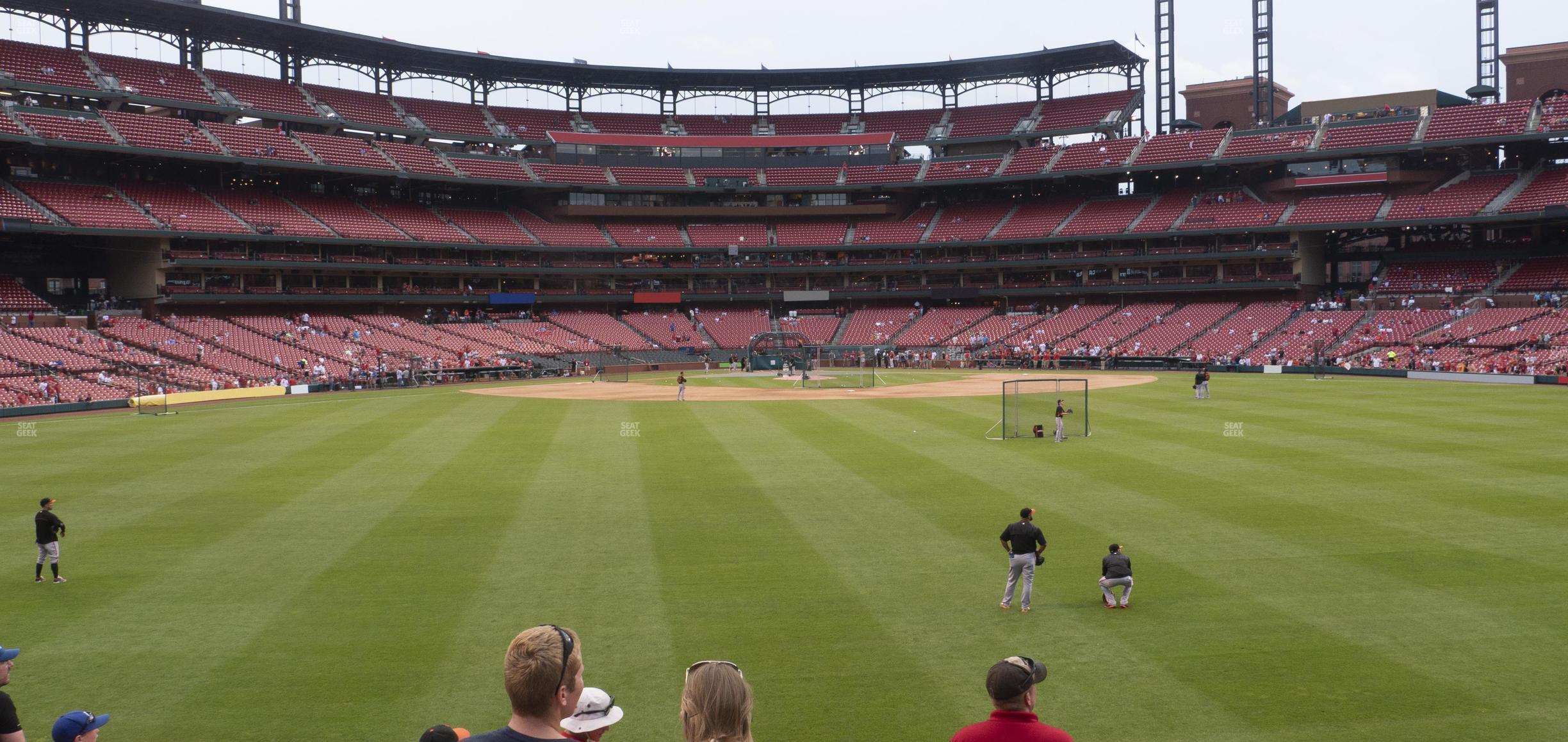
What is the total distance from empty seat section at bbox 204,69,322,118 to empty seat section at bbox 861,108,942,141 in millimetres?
51532

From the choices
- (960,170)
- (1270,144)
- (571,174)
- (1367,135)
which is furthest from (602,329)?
(1367,135)

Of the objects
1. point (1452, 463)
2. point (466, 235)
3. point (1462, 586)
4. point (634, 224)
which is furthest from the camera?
point (634, 224)

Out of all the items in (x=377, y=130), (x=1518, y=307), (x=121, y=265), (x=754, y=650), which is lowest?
(x=754, y=650)

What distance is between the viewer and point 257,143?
7362 cm

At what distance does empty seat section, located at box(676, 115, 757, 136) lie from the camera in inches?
3962

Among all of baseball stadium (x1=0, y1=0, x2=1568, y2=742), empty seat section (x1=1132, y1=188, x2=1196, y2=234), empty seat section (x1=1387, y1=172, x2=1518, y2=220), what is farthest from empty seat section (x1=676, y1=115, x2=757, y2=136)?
empty seat section (x1=1387, y1=172, x2=1518, y2=220)

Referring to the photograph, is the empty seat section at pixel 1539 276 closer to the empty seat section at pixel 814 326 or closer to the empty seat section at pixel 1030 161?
the empty seat section at pixel 1030 161

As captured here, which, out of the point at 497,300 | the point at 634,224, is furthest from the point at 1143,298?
the point at 497,300

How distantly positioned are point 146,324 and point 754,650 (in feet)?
210

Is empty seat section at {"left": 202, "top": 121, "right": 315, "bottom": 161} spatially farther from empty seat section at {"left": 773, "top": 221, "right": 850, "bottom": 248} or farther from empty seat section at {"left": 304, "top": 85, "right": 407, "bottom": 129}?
empty seat section at {"left": 773, "top": 221, "right": 850, "bottom": 248}

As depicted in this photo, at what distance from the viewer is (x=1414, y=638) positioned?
40.7ft

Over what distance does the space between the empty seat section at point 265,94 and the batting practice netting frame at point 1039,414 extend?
66584mm

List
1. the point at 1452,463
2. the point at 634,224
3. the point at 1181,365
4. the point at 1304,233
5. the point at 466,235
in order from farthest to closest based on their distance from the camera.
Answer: the point at 634,224 < the point at 466,235 < the point at 1304,233 < the point at 1181,365 < the point at 1452,463

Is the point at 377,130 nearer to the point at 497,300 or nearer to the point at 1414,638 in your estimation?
the point at 497,300
